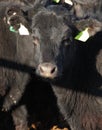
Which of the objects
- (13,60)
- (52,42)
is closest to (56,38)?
(52,42)

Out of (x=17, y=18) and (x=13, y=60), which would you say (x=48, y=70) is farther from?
(x=13, y=60)

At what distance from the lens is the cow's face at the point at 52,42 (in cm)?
683

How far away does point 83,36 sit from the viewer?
23.6 feet

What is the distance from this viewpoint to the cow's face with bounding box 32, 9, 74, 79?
6.83 m

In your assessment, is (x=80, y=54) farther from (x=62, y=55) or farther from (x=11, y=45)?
(x=11, y=45)

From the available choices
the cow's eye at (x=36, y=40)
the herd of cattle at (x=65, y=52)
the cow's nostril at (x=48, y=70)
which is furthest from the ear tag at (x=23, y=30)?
the cow's nostril at (x=48, y=70)

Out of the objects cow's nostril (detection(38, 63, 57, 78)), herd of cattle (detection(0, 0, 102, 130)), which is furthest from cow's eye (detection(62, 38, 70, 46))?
cow's nostril (detection(38, 63, 57, 78))

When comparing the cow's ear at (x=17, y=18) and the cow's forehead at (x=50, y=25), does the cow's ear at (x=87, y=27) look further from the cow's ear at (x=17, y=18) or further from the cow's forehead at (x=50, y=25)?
the cow's ear at (x=17, y=18)

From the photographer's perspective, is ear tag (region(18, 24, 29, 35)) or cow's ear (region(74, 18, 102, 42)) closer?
cow's ear (region(74, 18, 102, 42))

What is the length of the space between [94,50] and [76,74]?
456mm

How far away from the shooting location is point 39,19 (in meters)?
7.30

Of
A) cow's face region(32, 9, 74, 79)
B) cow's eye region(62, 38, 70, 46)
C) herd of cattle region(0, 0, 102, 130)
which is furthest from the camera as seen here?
cow's eye region(62, 38, 70, 46)

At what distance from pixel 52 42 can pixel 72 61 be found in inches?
21.2

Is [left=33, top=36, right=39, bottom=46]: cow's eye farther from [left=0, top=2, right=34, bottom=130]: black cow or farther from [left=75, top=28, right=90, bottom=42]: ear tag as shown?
[left=0, top=2, right=34, bottom=130]: black cow
